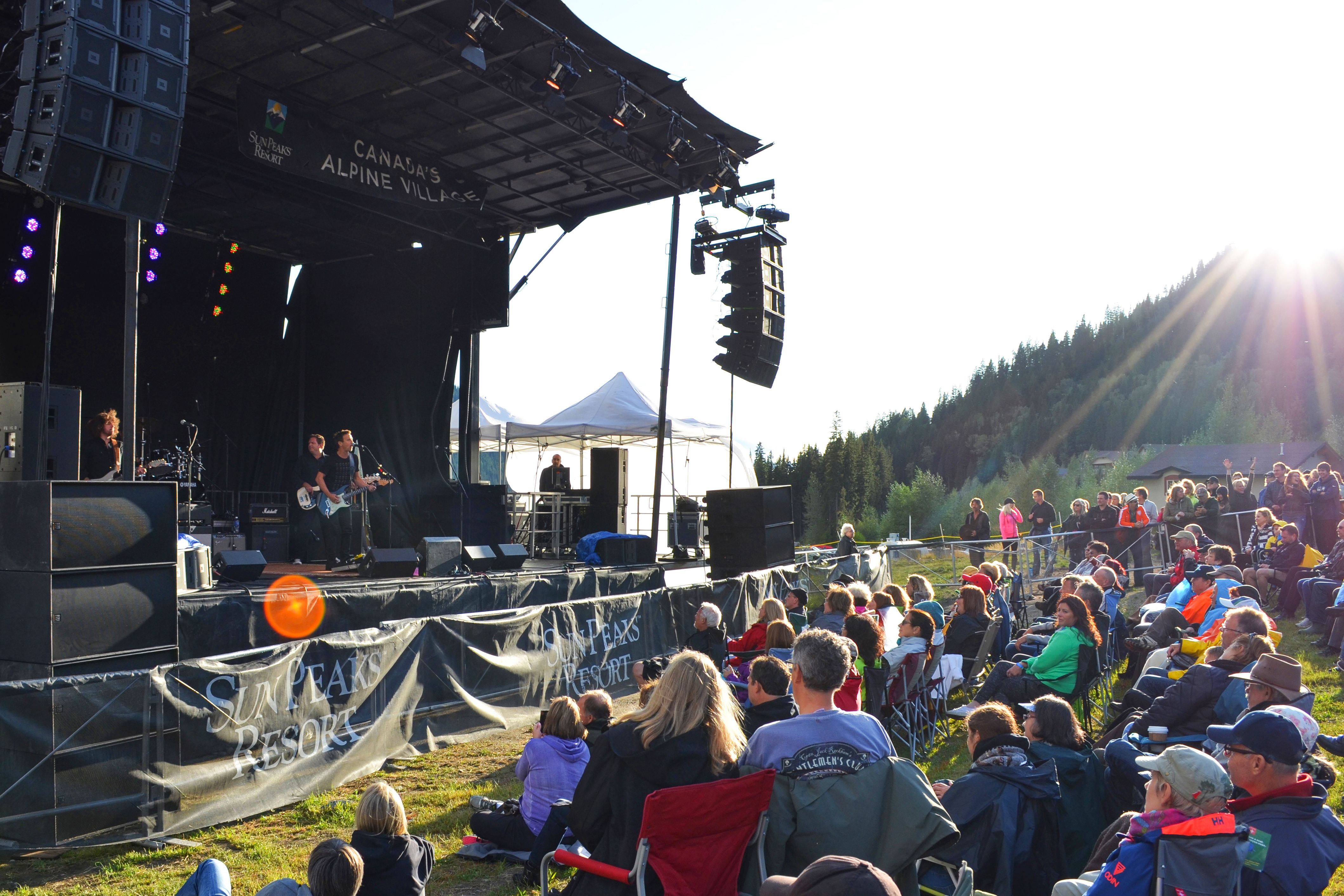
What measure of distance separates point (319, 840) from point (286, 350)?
13765 millimetres

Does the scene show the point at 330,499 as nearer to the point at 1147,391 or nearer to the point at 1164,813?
the point at 1164,813

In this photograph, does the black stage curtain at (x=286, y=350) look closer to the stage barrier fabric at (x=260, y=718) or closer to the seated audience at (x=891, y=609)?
the stage barrier fabric at (x=260, y=718)

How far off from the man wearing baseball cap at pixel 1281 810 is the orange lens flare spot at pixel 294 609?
6.91 m

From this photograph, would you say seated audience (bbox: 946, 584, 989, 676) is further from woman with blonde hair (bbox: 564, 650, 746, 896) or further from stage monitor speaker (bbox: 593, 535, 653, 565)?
stage monitor speaker (bbox: 593, 535, 653, 565)

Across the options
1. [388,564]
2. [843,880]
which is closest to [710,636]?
[388,564]

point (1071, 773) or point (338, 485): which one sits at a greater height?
point (338, 485)

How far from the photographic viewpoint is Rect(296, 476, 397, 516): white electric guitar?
10.9 meters

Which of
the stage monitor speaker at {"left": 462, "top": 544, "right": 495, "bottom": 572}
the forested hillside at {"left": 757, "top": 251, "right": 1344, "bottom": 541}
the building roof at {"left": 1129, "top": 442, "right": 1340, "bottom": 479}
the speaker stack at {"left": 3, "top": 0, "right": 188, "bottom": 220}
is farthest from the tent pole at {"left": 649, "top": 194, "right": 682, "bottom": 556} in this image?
the building roof at {"left": 1129, "top": 442, "right": 1340, "bottom": 479}

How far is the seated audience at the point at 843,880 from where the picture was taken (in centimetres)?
145

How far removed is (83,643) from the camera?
5199mm

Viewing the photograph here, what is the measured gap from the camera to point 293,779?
5.78 metres

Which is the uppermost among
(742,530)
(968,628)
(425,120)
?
(425,120)

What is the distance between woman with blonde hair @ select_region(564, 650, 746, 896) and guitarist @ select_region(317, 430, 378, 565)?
852 cm

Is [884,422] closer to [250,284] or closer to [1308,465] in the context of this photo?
[1308,465]
